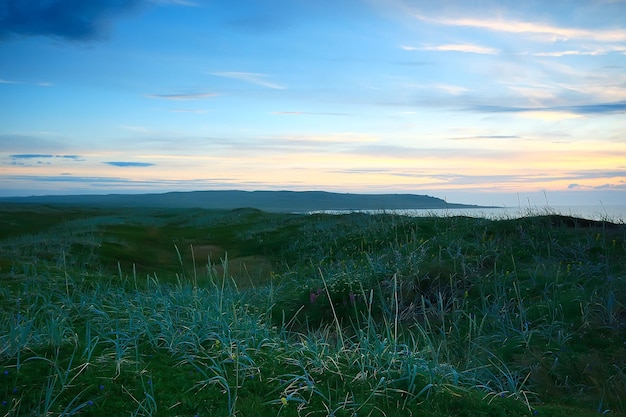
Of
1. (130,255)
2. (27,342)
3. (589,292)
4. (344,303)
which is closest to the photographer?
(27,342)

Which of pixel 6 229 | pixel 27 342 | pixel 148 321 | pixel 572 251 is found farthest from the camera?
pixel 6 229

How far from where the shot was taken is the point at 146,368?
4145 millimetres

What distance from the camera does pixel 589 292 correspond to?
8320mm

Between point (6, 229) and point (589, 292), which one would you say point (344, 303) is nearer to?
point (589, 292)

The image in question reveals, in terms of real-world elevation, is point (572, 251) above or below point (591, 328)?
above

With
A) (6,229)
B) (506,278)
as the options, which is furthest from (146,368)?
(6,229)

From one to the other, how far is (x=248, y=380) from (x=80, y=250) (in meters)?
15.3

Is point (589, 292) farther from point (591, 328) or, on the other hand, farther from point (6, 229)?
point (6, 229)

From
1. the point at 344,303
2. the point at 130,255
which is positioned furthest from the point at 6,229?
the point at 344,303

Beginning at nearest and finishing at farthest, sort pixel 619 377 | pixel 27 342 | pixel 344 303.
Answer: pixel 27 342, pixel 619 377, pixel 344 303

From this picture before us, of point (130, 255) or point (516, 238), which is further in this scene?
point (130, 255)

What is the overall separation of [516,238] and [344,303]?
18.0 ft

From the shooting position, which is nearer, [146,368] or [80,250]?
[146,368]

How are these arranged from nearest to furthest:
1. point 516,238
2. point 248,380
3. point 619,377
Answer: point 248,380
point 619,377
point 516,238
